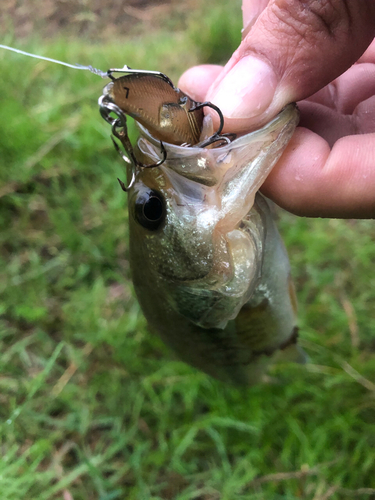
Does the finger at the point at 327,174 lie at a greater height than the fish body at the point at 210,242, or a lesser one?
greater

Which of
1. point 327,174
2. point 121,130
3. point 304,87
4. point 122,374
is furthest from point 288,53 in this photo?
point 122,374

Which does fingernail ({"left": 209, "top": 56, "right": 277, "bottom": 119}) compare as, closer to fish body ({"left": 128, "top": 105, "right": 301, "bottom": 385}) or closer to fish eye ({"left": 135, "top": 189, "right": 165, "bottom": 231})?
fish body ({"left": 128, "top": 105, "right": 301, "bottom": 385})

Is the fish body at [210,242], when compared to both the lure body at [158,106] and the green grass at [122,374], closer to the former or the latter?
the lure body at [158,106]

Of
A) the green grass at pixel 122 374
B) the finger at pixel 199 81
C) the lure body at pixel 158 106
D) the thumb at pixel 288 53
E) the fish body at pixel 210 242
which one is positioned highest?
the thumb at pixel 288 53

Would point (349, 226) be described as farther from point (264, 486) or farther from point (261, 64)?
point (261, 64)

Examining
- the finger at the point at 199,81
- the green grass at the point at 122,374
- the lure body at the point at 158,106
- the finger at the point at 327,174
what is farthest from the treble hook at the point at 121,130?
the green grass at the point at 122,374

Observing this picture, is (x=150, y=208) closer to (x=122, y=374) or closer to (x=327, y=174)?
(x=327, y=174)

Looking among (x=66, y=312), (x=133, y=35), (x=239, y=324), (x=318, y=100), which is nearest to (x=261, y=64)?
→ (x=318, y=100)
